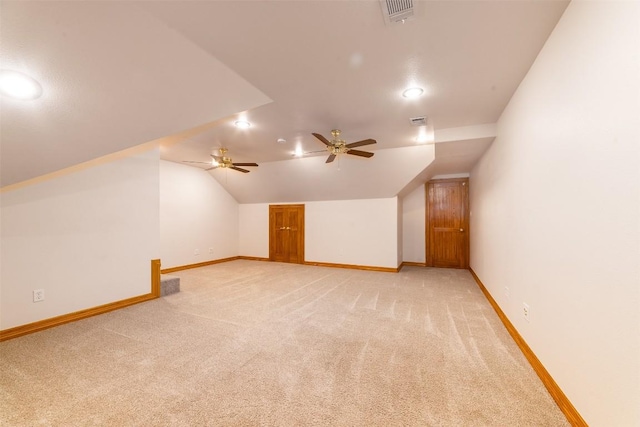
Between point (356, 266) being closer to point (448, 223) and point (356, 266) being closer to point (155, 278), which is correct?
point (448, 223)

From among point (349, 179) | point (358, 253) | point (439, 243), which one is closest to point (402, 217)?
point (439, 243)

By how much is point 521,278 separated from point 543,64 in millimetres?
1879

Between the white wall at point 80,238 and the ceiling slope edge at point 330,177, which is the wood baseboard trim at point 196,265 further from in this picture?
the white wall at point 80,238

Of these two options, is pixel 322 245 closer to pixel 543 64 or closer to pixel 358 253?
pixel 358 253

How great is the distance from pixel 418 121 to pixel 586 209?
244cm

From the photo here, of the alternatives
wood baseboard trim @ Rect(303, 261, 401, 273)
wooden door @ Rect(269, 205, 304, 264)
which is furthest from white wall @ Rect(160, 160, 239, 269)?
wood baseboard trim @ Rect(303, 261, 401, 273)

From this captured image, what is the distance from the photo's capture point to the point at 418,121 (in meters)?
3.47

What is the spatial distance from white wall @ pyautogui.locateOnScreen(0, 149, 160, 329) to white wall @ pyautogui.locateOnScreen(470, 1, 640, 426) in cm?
480

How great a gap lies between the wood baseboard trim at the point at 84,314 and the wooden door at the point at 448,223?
241 inches

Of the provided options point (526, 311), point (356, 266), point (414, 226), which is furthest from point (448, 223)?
point (526, 311)

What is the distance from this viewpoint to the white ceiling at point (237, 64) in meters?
1.58

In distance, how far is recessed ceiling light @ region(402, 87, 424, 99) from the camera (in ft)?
8.59

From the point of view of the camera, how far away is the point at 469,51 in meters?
2.02

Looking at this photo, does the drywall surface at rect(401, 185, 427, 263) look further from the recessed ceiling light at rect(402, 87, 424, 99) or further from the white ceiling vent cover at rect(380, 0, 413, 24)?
the white ceiling vent cover at rect(380, 0, 413, 24)
